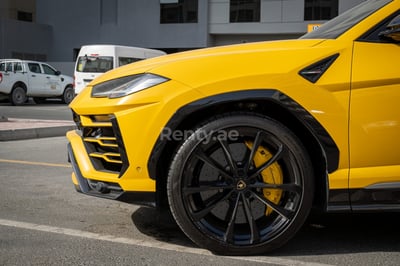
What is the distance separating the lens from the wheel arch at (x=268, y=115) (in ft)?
9.62

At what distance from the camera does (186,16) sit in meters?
29.5

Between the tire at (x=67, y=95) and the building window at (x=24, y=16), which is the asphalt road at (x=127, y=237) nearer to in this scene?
the tire at (x=67, y=95)

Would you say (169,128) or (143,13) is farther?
(143,13)

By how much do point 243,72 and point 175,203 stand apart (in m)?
0.92

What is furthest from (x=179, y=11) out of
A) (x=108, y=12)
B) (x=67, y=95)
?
(x=67, y=95)

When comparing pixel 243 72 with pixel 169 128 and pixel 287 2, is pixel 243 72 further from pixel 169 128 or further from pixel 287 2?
pixel 287 2

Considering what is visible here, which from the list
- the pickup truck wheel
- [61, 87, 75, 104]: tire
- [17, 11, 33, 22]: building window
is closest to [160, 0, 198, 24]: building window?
[17, 11, 33, 22]: building window

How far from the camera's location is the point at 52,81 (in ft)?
64.9

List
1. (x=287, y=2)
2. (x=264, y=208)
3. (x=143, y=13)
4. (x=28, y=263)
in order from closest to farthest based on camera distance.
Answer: (x=28, y=263), (x=264, y=208), (x=287, y=2), (x=143, y=13)

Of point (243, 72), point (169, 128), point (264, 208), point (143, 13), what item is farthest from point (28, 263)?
point (143, 13)

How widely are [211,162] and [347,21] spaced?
56.0 inches

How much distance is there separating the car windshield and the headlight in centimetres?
122

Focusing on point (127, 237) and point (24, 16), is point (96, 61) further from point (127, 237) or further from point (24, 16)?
point (24, 16)

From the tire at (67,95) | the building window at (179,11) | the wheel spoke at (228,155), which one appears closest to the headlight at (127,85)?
the wheel spoke at (228,155)
